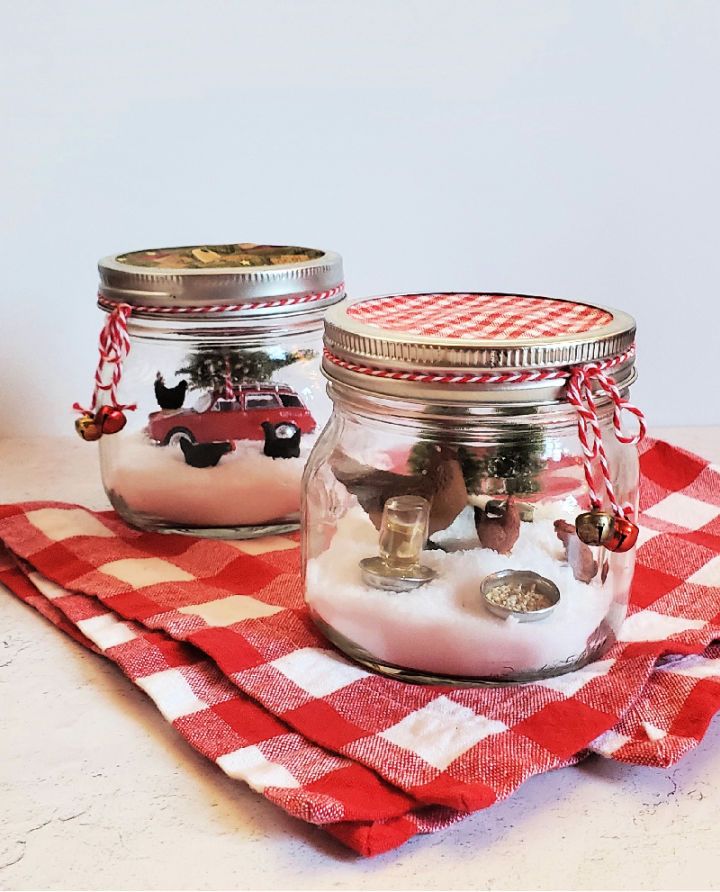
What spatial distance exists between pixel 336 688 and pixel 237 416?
0.33 metres

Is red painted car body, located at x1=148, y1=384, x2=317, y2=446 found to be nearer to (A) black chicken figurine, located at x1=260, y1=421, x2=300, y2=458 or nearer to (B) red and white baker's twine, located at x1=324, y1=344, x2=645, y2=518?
(A) black chicken figurine, located at x1=260, y1=421, x2=300, y2=458

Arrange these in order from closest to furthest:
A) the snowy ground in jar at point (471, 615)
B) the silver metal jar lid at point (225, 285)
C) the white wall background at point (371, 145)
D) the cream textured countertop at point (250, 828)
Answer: the cream textured countertop at point (250, 828) → the snowy ground in jar at point (471, 615) → the silver metal jar lid at point (225, 285) → the white wall background at point (371, 145)

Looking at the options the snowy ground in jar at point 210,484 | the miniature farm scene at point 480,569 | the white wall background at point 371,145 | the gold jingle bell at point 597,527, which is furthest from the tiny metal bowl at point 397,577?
the white wall background at point 371,145

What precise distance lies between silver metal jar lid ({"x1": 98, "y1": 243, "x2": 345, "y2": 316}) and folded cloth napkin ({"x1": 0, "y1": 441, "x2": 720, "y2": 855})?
22 cm

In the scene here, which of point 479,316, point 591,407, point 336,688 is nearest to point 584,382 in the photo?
point 591,407

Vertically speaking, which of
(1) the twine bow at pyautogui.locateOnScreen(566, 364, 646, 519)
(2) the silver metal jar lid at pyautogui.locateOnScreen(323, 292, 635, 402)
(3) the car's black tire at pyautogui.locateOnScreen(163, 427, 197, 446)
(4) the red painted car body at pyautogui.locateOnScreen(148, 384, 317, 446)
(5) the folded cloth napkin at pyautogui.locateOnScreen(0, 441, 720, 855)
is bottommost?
(5) the folded cloth napkin at pyautogui.locateOnScreen(0, 441, 720, 855)

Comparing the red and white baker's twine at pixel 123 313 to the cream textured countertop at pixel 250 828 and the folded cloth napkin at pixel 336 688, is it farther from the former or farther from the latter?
the cream textured countertop at pixel 250 828

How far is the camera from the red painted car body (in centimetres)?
97

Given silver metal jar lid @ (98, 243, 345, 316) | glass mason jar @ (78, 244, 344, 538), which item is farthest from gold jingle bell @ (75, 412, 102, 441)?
silver metal jar lid @ (98, 243, 345, 316)

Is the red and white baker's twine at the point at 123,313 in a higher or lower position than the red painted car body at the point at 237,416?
higher

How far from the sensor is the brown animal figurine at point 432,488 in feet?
2.29

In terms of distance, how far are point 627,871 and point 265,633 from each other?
32cm

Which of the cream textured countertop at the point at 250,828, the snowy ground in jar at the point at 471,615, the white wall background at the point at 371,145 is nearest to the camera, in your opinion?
the cream textured countertop at the point at 250,828

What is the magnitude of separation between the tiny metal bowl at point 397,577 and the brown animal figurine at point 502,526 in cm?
5
